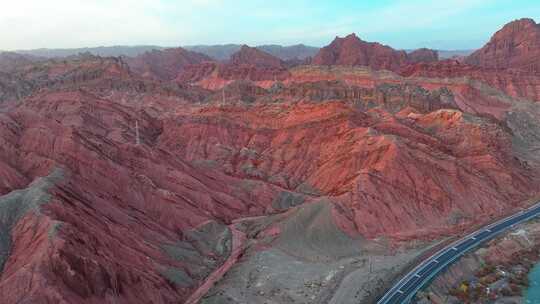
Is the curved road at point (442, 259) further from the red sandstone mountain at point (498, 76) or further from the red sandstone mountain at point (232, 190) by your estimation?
the red sandstone mountain at point (498, 76)

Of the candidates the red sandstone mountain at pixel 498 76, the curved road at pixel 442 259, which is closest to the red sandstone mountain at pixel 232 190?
the curved road at pixel 442 259

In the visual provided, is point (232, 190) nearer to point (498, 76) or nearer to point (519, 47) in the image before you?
point (498, 76)

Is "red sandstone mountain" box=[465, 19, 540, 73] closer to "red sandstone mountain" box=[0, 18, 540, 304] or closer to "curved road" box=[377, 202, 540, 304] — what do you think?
"red sandstone mountain" box=[0, 18, 540, 304]

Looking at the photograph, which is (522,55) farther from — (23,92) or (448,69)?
(23,92)

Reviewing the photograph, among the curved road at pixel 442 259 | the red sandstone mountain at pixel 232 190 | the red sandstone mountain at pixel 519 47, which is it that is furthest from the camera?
the red sandstone mountain at pixel 519 47

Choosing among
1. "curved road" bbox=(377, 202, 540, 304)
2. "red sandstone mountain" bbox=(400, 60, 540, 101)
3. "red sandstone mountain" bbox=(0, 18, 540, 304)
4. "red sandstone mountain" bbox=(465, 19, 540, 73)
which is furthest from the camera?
"red sandstone mountain" bbox=(465, 19, 540, 73)

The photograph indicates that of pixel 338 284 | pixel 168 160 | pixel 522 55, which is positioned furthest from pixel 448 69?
pixel 338 284

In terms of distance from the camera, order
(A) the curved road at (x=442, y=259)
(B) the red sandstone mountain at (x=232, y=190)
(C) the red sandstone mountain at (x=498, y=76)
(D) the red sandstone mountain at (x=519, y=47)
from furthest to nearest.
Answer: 1. (D) the red sandstone mountain at (x=519, y=47)
2. (C) the red sandstone mountain at (x=498, y=76)
3. (A) the curved road at (x=442, y=259)
4. (B) the red sandstone mountain at (x=232, y=190)

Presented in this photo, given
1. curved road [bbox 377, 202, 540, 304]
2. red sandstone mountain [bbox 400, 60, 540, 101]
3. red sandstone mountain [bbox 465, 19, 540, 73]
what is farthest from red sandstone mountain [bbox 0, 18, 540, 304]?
red sandstone mountain [bbox 465, 19, 540, 73]

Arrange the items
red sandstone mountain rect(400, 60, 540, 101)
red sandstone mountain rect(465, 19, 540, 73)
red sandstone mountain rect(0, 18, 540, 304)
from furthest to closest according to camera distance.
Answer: red sandstone mountain rect(465, 19, 540, 73)
red sandstone mountain rect(400, 60, 540, 101)
red sandstone mountain rect(0, 18, 540, 304)
